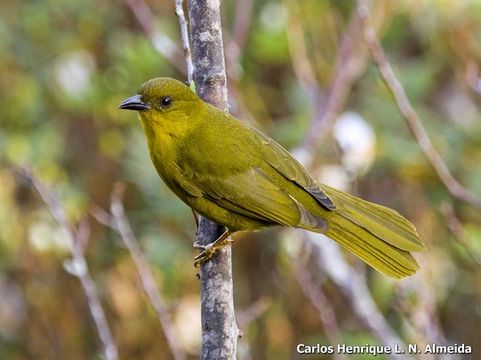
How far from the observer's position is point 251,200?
4.35m

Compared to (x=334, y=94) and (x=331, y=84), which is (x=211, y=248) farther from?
(x=331, y=84)

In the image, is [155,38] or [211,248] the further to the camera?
[155,38]

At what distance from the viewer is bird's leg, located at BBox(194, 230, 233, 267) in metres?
4.08

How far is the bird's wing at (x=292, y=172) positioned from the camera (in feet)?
14.6

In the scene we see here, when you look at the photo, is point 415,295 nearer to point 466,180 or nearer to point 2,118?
point 466,180

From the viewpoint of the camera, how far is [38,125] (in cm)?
711

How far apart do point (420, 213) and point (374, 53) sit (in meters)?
1.97

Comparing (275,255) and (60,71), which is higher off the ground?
(60,71)

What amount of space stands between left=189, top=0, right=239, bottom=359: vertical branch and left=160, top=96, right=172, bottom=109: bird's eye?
16 cm

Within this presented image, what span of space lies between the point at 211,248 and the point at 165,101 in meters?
0.69

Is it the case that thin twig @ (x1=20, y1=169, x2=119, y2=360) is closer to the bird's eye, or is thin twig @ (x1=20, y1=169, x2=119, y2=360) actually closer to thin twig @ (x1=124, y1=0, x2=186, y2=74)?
the bird's eye

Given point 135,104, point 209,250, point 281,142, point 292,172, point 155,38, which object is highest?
point 155,38

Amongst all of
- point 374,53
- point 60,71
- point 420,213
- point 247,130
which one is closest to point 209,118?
point 247,130

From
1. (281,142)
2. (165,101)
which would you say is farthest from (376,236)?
(281,142)
